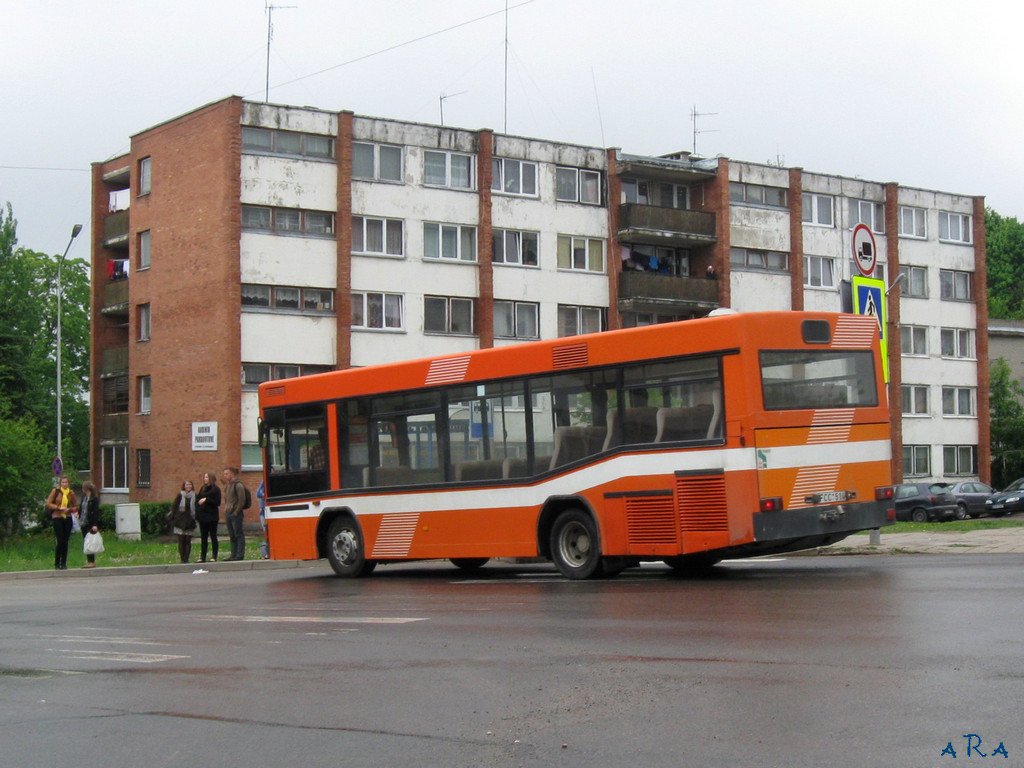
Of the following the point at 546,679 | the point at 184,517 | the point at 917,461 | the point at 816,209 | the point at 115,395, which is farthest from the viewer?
the point at 917,461

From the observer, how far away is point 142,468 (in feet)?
159

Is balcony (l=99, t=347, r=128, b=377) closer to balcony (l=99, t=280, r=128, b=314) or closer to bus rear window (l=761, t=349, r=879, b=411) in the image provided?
balcony (l=99, t=280, r=128, b=314)

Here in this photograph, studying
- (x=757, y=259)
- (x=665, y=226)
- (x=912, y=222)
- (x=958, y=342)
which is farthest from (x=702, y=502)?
(x=958, y=342)

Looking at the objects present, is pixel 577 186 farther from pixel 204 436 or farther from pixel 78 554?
pixel 78 554

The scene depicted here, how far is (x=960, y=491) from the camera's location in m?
46.7

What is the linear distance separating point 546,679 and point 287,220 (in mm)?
38214

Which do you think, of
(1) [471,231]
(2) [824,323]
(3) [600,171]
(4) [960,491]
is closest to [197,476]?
(1) [471,231]

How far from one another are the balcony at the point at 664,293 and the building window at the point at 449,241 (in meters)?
6.82

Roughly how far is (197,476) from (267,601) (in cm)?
3042

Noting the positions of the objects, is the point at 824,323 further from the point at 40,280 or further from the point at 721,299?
the point at 40,280

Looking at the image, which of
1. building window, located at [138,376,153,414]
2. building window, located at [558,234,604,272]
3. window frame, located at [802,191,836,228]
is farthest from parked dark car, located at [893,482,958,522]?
building window, located at [138,376,153,414]

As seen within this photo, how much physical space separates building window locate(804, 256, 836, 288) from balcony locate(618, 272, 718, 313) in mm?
5382

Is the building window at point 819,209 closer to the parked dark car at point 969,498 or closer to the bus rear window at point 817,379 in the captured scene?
the parked dark car at point 969,498

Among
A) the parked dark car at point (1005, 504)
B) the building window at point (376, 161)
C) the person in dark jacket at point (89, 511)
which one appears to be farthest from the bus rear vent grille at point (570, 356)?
the parked dark car at point (1005, 504)
